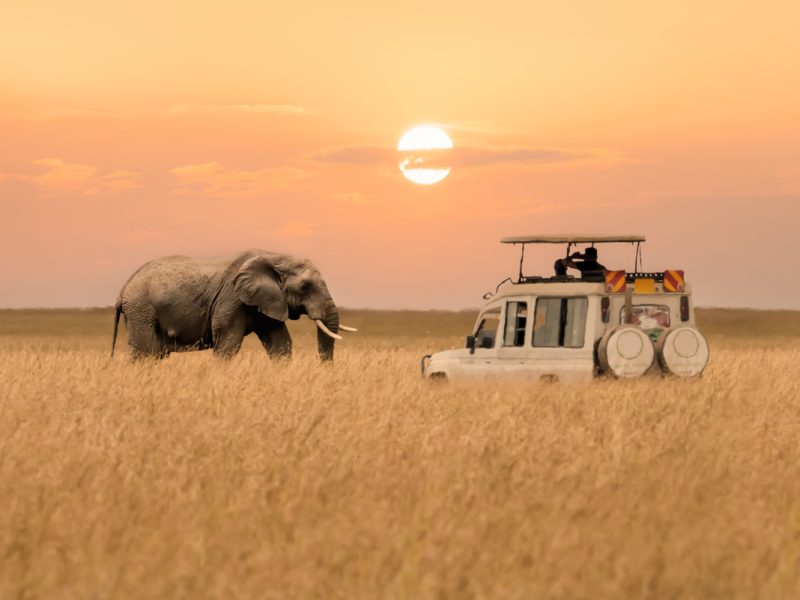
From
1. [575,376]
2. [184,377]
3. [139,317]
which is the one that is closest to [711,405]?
[575,376]

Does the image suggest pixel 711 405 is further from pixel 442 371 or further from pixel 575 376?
pixel 442 371

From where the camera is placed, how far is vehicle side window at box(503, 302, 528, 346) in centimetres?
1581

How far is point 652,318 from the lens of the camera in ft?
51.4

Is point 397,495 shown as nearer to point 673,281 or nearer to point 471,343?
point 471,343

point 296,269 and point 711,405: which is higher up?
point 296,269

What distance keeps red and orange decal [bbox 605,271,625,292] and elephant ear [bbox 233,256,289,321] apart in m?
8.26

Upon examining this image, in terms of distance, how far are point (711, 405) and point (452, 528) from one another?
24.6 feet

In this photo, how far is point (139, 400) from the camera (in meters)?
13.3

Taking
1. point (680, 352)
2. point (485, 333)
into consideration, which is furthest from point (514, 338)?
point (680, 352)

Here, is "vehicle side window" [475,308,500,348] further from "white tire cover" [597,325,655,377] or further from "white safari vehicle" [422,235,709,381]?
"white tire cover" [597,325,655,377]

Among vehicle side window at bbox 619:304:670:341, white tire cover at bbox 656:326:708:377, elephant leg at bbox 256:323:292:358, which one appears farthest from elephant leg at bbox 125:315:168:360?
white tire cover at bbox 656:326:708:377

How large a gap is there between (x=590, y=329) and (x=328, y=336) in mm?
7958

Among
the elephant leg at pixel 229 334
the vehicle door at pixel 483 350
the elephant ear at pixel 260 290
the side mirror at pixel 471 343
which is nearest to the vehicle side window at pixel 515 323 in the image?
the vehicle door at pixel 483 350

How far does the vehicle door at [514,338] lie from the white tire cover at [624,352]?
41.5 inches
